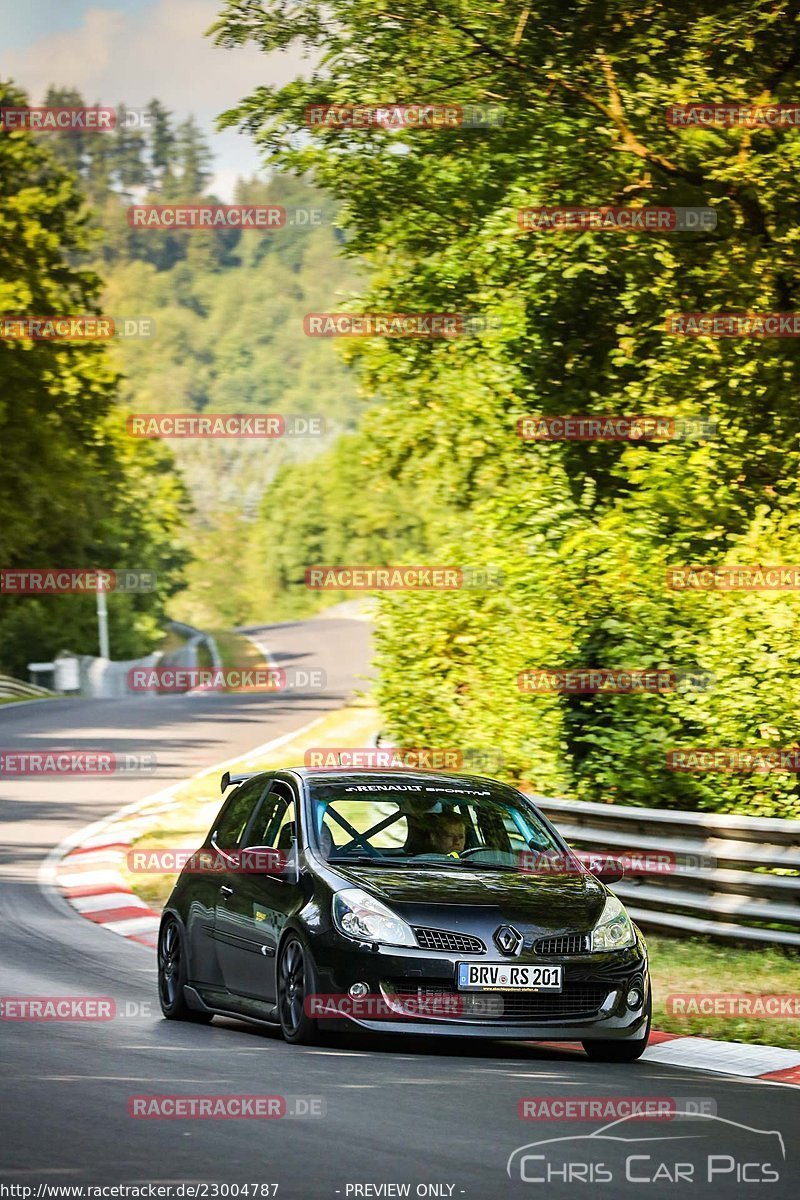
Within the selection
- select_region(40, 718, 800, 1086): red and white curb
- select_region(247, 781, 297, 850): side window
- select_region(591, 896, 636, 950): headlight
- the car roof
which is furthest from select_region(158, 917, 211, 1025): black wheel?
select_region(591, 896, 636, 950): headlight

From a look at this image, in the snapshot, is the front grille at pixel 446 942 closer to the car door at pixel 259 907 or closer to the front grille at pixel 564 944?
the front grille at pixel 564 944

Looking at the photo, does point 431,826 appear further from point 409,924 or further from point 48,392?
point 48,392

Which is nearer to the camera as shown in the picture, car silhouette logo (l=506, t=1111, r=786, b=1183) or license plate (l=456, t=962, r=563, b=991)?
car silhouette logo (l=506, t=1111, r=786, b=1183)

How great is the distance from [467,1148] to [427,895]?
98.2 inches

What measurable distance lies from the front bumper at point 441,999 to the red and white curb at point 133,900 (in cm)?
61

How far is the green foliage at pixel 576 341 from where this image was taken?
14.9 meters

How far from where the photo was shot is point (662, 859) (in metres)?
Answer: 12.8

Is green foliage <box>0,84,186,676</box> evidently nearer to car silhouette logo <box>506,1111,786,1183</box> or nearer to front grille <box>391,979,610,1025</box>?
front grille <box>391,979,610,1025</box>

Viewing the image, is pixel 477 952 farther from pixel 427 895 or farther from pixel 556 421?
pixel 556 421

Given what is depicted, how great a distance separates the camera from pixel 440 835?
1003 centimetres

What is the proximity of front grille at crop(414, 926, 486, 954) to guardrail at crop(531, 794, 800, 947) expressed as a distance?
3214 mm

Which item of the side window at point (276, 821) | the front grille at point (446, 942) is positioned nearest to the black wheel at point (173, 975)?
the side window at point (276, 821)

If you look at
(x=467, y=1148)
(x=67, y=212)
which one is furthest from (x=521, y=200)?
(x=67, y=212)

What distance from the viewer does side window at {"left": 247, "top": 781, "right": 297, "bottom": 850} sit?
32.9 feet
